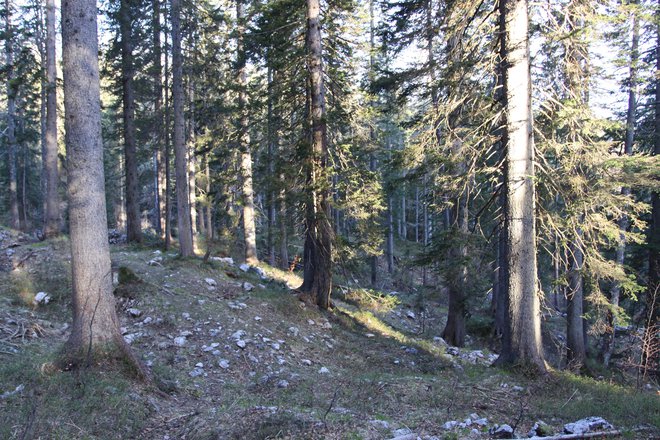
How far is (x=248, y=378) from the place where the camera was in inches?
300

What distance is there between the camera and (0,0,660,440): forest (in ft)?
17.8

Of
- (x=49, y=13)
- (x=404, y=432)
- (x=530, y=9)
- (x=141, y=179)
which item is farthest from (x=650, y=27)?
(x=141, y=179)

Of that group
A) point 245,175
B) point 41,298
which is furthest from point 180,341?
point 245,175

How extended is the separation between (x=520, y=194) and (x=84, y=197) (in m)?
7.53

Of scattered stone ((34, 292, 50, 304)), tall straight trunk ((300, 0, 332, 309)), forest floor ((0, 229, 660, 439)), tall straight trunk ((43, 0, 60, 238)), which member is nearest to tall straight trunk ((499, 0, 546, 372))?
forest floor ((0, 229, 660, 439))

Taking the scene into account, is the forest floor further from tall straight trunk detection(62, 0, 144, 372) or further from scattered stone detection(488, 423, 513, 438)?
tall straight trunk detection(62, 0, 144, 372)

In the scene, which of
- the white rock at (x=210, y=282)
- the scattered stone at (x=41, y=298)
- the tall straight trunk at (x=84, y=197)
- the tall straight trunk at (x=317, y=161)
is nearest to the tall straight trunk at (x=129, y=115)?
the white rock at (x=210, y=282)

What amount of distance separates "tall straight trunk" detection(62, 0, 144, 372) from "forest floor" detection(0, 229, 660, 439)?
23.2 inches

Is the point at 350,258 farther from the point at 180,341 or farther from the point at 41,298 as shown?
the point at 41,298

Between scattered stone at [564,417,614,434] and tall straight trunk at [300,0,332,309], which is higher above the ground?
→ tall straight trunk at [300,0,332,309]

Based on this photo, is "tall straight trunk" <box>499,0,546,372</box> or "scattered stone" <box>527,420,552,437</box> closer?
"scattered stone" <box>527,420,552,437</box>

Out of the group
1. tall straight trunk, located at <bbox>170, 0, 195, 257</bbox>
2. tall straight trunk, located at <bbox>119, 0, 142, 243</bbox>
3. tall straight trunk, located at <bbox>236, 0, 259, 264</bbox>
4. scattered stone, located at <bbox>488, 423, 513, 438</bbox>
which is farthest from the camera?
tall straight trunk, located at <bbox>236, 0, 259, 264</bbox>

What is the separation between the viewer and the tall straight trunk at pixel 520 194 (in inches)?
309

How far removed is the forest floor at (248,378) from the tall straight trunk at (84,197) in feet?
Result: 1.93
